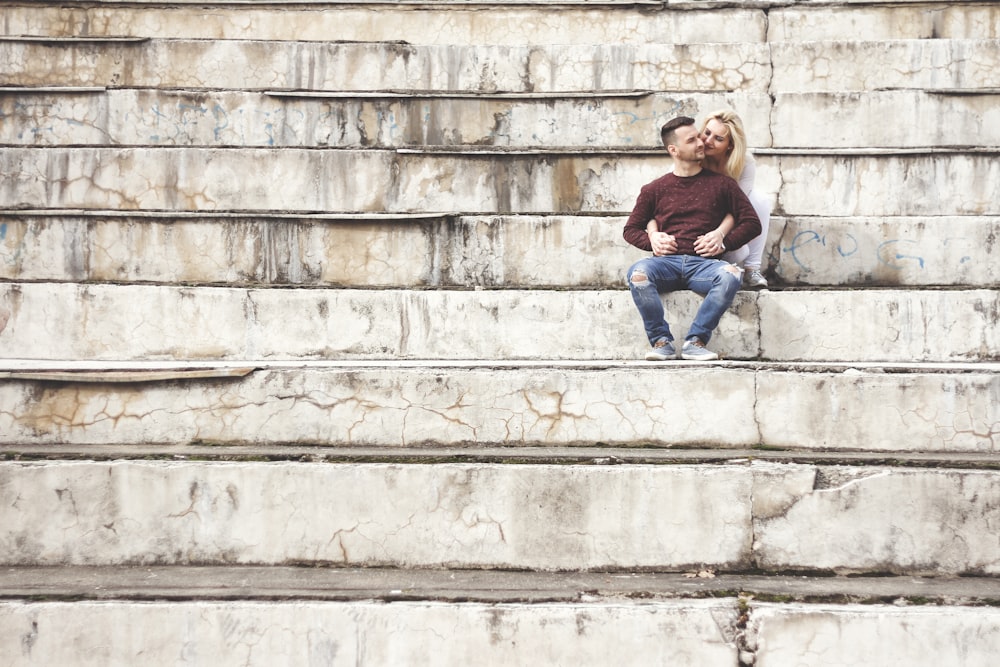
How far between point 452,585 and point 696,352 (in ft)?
4.65

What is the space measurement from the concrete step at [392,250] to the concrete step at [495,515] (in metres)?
1.54

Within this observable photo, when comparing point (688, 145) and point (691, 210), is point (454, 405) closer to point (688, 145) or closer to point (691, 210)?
point (691, 210)

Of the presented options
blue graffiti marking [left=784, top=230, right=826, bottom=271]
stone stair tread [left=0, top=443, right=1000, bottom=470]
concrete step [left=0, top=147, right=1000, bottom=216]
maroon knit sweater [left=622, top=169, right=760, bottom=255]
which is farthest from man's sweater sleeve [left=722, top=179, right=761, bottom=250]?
stone stair tread [left=0, top=443, right=1000, bottom=470]

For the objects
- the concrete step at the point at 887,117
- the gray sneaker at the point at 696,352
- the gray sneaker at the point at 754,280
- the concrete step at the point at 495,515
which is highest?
the concrete step at the point at 887,117

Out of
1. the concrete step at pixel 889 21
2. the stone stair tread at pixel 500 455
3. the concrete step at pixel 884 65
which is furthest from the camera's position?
the concrete step at pixel 889 21

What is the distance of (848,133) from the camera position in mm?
5035

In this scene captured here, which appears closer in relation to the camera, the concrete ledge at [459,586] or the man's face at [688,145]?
the concrete ledge at [459,586]

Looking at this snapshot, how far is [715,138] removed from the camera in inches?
156

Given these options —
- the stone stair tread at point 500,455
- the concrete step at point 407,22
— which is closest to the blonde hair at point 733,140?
the stone stair tread at point 500,455

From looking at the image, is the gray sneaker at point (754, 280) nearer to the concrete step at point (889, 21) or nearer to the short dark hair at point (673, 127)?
the short dark hair at point (673, 127)

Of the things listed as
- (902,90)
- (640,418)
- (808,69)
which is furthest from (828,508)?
(808,69)

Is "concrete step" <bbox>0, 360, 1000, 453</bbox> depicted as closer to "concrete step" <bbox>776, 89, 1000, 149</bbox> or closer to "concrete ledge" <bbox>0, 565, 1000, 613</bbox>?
"concrete ledge" <bbox>0, 565, 1000, 613</bbox>

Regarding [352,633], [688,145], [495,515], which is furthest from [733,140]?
[352,633]

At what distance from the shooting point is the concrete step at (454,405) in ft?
10.1
